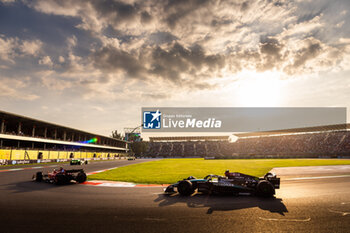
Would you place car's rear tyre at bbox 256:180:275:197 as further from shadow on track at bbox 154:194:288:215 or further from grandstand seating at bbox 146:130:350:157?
grandstand seating at bbox 146:130:350:157

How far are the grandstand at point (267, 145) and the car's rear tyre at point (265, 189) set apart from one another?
59.7 metres

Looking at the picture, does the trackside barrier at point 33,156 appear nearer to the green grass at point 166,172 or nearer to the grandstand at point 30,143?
the grandstand at point 30,143

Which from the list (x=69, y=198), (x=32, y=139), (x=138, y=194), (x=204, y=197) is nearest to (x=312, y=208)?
(x=204, y=197)

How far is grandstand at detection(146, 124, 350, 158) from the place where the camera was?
6494 cm

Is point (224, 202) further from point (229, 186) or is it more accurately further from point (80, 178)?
point (80, 178)

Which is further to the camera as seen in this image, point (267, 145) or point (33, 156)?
point (267, 145)

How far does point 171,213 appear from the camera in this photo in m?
6.16

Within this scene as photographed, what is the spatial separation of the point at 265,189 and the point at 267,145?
8730cm

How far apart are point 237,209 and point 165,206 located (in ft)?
7.74

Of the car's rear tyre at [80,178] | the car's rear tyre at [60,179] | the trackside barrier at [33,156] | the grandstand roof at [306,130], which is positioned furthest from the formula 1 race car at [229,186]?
the grandstand roof at [306,130]

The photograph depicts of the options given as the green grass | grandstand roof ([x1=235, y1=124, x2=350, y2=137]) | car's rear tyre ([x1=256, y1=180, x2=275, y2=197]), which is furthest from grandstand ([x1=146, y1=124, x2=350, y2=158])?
car's rear tyre ([x1=256, y1=180, x2=275, y2=197])

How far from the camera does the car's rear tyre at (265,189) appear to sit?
8414 mm

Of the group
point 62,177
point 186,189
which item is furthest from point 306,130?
point 62,177

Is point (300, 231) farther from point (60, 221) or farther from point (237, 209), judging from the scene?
point (60, 221)
